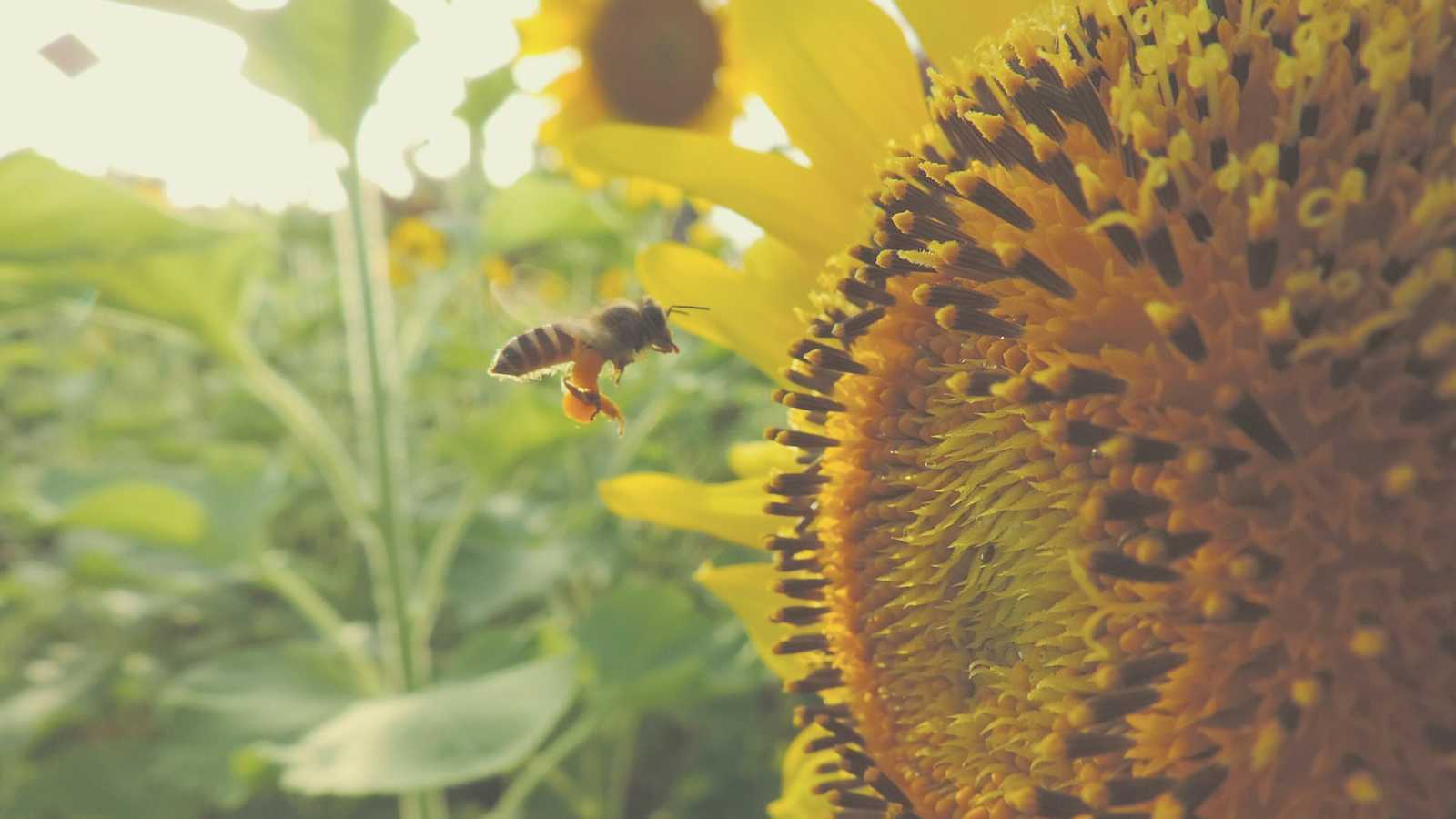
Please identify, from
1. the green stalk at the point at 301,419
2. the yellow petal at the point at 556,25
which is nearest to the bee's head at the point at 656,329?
the green stalk at the point at 301,419

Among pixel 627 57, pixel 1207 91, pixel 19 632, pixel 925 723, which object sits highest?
pixel 627 57

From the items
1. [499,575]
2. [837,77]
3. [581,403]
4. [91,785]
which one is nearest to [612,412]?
[581,403]

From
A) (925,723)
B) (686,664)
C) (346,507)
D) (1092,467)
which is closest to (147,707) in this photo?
(346,507)

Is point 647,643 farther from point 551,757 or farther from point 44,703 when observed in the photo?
point 44,703

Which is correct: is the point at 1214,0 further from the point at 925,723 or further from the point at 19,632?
the point at 19,632

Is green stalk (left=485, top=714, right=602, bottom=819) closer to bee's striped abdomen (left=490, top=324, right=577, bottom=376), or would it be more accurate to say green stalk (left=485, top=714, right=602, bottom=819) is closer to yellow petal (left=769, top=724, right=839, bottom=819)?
yellow petal (left=769, top=724, right=839, bottom=819)

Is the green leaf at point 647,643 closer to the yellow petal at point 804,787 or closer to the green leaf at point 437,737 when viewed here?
the green leaf at point 437,737

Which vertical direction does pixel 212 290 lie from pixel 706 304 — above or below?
above
